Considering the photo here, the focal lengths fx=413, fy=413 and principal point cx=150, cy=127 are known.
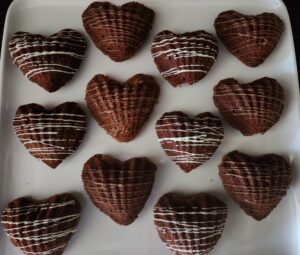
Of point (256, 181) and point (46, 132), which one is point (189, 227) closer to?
point (256, 181)

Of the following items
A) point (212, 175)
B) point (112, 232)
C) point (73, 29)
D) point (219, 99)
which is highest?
point (73, 29)

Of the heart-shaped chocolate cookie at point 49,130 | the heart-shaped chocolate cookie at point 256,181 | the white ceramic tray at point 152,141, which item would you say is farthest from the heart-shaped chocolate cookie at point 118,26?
the heart-shaped chocolate cookie at point 256,181

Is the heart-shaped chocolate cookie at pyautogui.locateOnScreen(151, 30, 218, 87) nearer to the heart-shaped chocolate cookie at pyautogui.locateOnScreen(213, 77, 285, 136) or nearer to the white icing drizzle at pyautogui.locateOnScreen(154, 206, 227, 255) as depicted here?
the heart-shaped chocolate cookie at pyautogui.locateOnScreen(213, 77, 285, 136)

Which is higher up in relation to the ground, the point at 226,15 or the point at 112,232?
the point at 226,15

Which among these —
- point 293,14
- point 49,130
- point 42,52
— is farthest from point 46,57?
point 293,14

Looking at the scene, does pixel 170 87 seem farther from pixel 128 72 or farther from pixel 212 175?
pixel 212 175

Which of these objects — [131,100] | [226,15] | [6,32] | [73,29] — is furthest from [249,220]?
[6,32]

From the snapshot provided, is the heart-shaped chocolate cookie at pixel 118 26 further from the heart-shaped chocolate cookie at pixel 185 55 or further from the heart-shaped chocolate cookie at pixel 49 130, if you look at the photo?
the heart-shaped chocolate cookie at pixel 49 130
